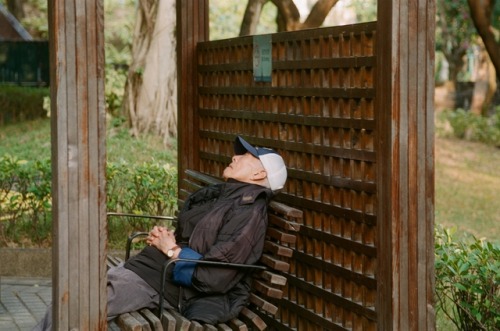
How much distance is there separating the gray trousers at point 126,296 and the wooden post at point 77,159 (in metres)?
0.57

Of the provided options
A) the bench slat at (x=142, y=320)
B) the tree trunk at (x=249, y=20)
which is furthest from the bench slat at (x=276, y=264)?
the tree trunk at (x=249, y=20)

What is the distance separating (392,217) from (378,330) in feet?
1.90

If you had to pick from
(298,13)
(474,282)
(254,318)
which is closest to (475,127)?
(298,13)

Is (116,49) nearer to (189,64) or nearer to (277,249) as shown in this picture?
(189,64)

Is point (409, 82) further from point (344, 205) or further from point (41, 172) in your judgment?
point (41, 172)

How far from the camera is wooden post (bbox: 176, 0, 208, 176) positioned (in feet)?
27.7

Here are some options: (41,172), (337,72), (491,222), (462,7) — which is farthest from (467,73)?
(337,72)

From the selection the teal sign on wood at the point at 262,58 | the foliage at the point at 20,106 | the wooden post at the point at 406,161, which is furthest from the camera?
the foliage at the point at 20,106

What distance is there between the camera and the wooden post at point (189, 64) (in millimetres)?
8430

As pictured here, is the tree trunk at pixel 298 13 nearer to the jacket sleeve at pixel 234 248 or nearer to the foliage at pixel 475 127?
the jacket sleeve at pixel 234 248

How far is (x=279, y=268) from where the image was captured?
6152mm

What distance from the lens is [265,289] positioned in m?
6.20

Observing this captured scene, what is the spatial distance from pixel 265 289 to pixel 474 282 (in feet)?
4.05

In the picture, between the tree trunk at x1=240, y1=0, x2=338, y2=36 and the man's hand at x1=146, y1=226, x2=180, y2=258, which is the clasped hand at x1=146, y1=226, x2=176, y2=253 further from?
the tree trunk at x1=240, y1=0, x2=338, y2=36
